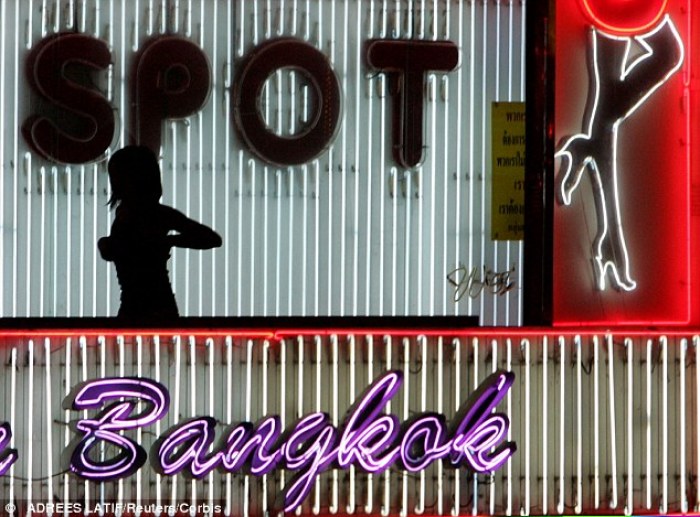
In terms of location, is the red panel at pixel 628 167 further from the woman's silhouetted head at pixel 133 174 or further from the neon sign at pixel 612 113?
the woman's silhouetted head at pixel 133 174

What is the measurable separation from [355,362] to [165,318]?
1170 mm

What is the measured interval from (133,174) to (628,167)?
3058mm

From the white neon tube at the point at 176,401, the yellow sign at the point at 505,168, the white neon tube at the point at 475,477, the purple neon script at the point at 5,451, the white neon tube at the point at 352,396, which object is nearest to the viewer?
the purple neon script at the point at 5,451

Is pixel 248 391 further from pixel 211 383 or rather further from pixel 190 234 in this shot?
pixel 190 234

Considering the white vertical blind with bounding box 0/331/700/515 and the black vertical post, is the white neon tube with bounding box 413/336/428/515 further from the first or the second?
the black vertical post

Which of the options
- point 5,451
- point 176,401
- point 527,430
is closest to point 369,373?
point 527,430

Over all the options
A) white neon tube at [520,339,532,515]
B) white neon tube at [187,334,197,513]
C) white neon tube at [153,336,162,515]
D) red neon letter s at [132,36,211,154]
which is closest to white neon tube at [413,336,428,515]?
white neon tube at [520,339,532,515]

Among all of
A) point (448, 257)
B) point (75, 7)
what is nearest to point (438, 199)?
point (448, 257)

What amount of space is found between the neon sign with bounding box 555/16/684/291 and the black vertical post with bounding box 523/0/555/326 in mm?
164

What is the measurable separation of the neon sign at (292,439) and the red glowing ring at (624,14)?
2.30 m

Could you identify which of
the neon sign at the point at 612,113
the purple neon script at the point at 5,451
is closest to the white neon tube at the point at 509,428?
the neon sign at the point at 612,113

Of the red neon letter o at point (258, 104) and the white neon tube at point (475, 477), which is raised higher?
the red neon letter o at point (258, 104)
